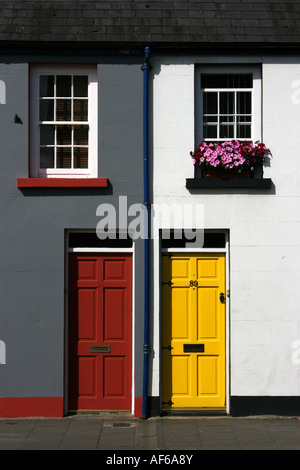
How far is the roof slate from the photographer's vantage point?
955 centimetres

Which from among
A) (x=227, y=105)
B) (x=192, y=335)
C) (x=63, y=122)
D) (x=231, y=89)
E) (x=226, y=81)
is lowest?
(x=192, y=335)

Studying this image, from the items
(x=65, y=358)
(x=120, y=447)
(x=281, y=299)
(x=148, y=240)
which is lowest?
(x=120, y=447)

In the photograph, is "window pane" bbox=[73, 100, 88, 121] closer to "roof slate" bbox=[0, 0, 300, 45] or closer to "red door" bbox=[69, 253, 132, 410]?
"roof slate" bbox=[0, 0, 300, 45]

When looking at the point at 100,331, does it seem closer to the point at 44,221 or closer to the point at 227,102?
the point at 44,221

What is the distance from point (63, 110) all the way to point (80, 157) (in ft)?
2.76

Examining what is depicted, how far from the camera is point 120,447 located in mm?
8000

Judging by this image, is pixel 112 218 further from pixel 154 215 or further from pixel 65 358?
pixel 65 358

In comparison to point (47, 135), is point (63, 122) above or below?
above

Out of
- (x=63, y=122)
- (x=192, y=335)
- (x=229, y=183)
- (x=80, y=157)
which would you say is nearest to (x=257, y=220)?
(x=229, y=183)

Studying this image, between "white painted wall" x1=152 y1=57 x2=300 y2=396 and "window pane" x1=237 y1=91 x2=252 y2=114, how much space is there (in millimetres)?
352

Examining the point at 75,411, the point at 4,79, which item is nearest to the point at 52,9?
the point at 4,79

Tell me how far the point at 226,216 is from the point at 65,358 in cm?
350

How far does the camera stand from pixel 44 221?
9.54m

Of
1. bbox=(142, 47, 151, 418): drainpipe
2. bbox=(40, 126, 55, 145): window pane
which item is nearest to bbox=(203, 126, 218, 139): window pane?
bbox=(142, 47, 151, 418): drainpipe
